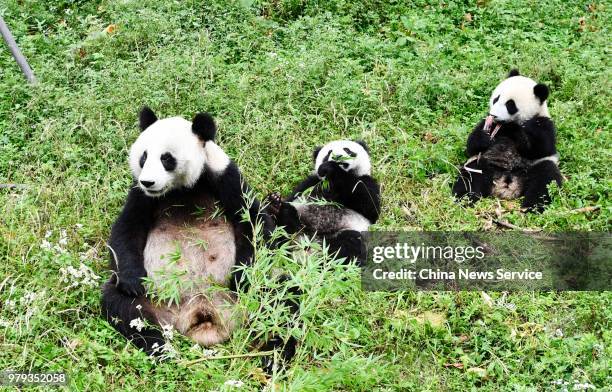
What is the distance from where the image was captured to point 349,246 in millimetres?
6723

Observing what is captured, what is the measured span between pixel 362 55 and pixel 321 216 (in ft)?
9.46

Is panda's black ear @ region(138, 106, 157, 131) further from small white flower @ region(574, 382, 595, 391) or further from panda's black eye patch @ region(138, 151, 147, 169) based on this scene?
small white flower @ region(574, 382, 595, 391)

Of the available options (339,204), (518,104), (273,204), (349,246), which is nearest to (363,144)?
(339,204)

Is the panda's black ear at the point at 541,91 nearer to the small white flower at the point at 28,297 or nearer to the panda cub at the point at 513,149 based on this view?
the panda cub at the point at 513,149

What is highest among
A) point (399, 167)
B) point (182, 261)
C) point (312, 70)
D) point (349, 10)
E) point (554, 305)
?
point (349, 10)

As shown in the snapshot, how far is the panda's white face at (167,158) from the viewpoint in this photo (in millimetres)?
5586

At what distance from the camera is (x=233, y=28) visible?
9.35 meters

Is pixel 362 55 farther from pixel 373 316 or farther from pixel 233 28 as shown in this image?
pixel 373 316

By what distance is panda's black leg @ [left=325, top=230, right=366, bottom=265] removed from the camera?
670 cm

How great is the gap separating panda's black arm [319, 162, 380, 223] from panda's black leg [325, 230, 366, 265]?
0.26m

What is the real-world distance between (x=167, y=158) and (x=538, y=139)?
3.95 meters

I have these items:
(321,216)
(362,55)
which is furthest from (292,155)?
(362,55)

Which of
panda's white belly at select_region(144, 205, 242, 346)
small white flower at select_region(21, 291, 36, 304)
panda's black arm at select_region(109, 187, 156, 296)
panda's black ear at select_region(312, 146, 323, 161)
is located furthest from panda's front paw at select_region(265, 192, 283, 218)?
small white flower at select_region(21, 291, 36, 304)

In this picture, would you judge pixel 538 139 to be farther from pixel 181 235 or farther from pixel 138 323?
pixel 138 323
